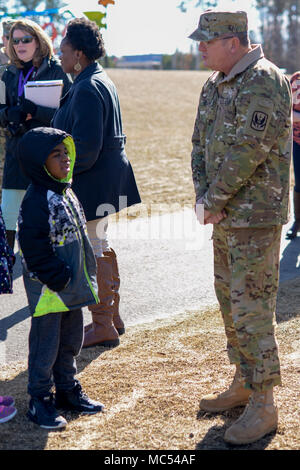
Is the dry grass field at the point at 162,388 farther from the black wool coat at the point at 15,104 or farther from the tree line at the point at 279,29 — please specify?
the tree line at the point at 279,29

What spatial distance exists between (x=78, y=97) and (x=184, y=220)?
4.51 m

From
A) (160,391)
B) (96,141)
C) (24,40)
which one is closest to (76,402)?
(160,391)

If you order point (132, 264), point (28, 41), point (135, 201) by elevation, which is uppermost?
point (28, 41)

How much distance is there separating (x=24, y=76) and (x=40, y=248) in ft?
8.86

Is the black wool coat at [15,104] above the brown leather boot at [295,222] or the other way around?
above

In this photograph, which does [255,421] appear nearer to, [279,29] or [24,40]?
[24,40]

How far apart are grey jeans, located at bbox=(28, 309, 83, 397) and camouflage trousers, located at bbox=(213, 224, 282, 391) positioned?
886mm

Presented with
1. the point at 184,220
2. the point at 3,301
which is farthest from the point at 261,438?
the point at 184,220

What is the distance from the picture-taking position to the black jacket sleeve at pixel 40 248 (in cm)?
336

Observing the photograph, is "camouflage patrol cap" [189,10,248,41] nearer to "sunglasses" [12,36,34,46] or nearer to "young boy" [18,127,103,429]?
"young boy" [18,127,103,429]

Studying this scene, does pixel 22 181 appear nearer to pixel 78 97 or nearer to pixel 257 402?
pixel 78 97

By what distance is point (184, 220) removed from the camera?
8828mm

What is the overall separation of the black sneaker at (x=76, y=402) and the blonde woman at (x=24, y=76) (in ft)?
7.81

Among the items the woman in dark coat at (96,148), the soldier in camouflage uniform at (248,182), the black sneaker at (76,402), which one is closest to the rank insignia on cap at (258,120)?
the soldier in camouflage uniform at (248,182)
